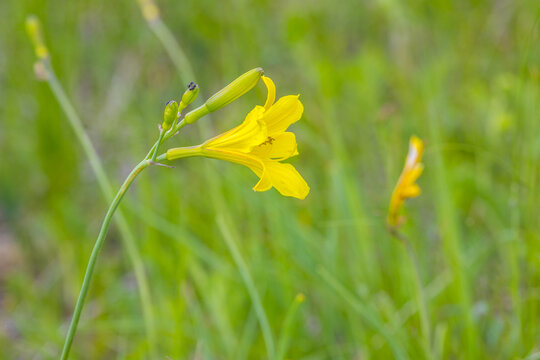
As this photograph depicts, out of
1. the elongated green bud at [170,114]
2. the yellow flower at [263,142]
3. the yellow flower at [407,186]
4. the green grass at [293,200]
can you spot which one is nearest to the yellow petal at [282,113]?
the yellow flower at [263,142]

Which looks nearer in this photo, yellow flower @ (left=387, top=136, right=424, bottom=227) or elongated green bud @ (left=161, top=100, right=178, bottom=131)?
elongated green bud @ (left=161, top=100, right=178, bottom=131)

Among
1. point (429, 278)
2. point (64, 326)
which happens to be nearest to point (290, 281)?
point (429, 278)

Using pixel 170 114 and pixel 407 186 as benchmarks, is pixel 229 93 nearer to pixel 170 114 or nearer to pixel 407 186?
pixel 170 114

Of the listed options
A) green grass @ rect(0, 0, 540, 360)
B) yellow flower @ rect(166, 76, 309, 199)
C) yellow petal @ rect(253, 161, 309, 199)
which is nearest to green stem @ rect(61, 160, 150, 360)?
yellow flower @ rect(166, 76, 309, 199)

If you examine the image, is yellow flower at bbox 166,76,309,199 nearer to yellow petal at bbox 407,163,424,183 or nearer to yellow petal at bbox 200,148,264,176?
yellow petal at bbox 200,148,264,176

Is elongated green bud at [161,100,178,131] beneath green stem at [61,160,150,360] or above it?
above

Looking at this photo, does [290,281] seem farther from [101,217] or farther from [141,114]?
[141,114]

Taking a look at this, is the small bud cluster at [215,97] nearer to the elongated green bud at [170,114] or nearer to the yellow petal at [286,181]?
the elongated green bud at [170,114]
